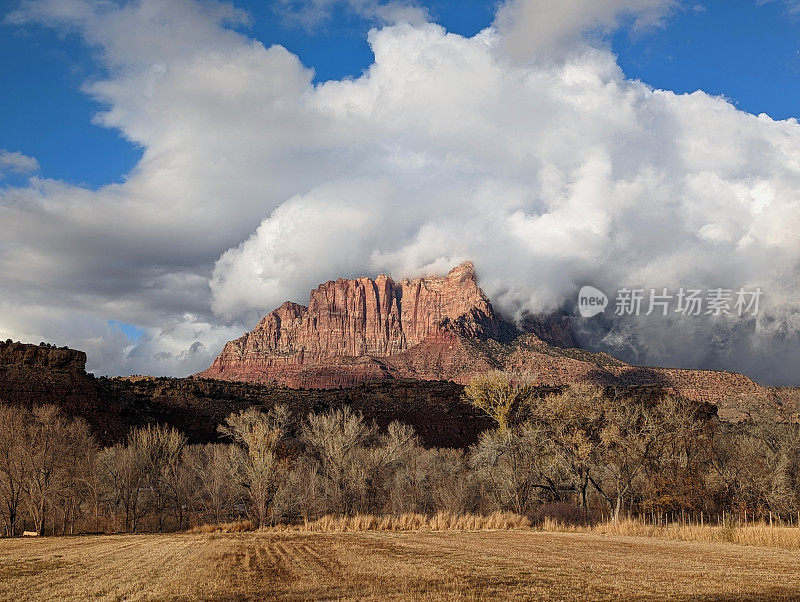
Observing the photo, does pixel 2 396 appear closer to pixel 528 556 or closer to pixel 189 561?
pixel 189 561

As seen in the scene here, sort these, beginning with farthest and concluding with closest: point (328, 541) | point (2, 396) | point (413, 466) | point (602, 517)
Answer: point (2, 396), point (413, 466), point (602, 517), point (328, 541)

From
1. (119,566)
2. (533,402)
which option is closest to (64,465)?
(119,566)

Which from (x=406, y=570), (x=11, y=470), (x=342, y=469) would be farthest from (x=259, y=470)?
(x=406, y=570)

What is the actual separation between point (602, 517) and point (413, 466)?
1999 cm

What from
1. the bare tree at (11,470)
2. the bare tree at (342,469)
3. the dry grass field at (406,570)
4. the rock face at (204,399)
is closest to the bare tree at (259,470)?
the bare tree at (342,469)

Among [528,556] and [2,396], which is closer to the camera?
[528,556]

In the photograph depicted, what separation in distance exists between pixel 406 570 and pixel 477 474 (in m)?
32.7

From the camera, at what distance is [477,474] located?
5094 centimetres

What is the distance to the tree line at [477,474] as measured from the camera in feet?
155

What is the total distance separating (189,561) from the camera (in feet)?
76.4

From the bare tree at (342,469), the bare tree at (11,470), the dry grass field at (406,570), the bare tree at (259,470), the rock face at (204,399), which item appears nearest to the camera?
the dry grass field at (406,570)

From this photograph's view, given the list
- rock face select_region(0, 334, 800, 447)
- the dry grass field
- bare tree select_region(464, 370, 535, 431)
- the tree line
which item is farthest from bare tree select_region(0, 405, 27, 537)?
bare tree select_region(464, 370, 535, 431)

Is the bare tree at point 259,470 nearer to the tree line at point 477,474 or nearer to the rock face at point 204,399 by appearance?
the tree line at point 477,474

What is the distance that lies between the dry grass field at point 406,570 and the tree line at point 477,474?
16687mm
